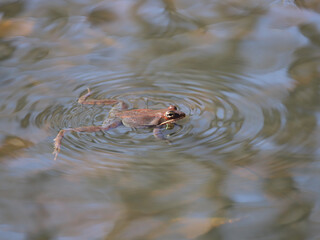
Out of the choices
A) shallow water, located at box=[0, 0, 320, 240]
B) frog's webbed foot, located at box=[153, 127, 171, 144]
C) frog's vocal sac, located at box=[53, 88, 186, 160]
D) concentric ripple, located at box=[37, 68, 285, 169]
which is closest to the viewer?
shallow water, located at box=[0, 0, 320, 240]

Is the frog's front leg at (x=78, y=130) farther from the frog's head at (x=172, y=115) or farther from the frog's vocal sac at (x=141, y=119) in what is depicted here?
the frog's head at (x=172, y=115)

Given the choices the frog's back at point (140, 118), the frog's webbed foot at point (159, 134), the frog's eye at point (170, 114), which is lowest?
the frog's webbed foot at point (159, 134)

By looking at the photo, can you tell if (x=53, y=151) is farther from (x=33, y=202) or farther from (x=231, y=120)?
(x=231, y=120)

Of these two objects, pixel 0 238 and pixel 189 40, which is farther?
pixel 189 40

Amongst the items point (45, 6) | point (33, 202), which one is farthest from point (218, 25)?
point (33, 202)

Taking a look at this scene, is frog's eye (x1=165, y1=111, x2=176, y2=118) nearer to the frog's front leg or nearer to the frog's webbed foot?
the frog's webbed foot

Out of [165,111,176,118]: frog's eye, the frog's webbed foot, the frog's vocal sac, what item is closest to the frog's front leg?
the frog's vocal sac

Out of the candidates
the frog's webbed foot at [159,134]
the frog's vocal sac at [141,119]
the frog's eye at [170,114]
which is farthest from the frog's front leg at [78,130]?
the frog's eye at [170,114]
